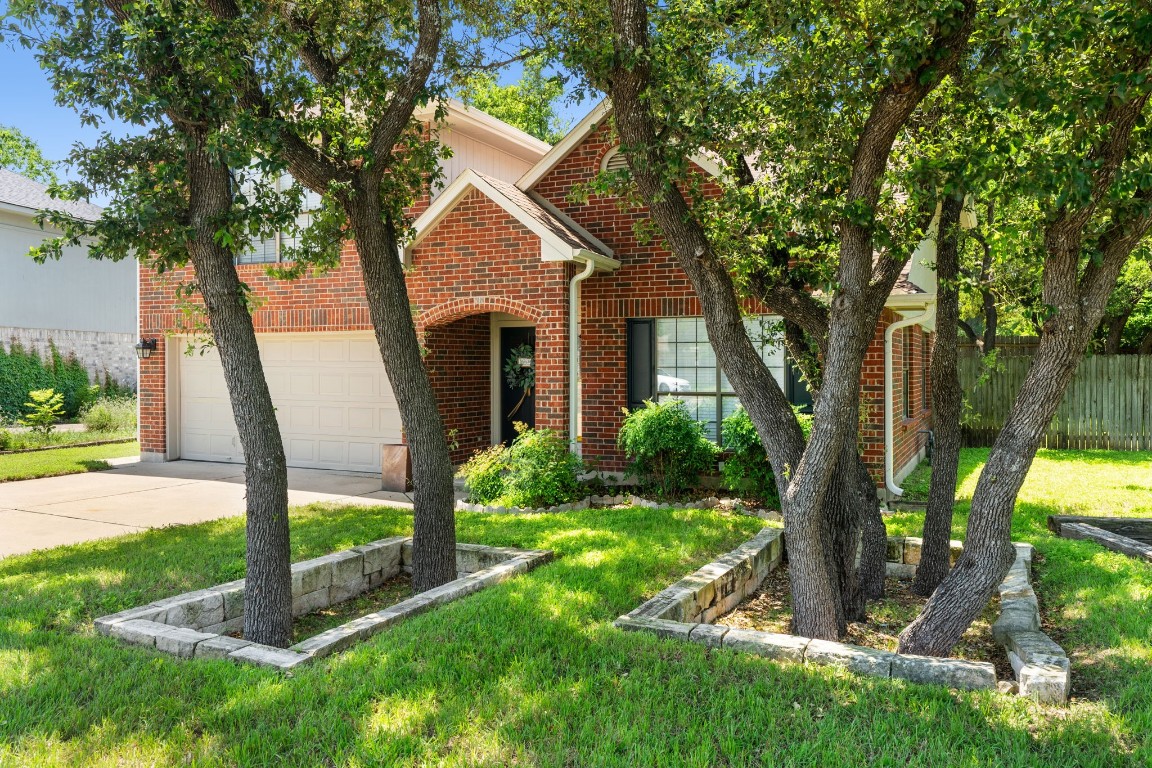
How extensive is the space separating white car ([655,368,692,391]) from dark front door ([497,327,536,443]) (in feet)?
8.61

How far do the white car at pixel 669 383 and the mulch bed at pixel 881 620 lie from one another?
3835 millimetres

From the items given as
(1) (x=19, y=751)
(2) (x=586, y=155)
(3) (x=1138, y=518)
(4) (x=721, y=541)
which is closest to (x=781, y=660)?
(4) (x=721, y=541)

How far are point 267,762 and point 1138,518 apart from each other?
8498 millimetres

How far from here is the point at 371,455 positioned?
468 inches

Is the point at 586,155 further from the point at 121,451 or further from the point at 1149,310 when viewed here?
the point at 1149,310

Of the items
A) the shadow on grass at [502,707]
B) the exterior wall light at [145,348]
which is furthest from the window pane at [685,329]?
the exterior wall light at [145,348]

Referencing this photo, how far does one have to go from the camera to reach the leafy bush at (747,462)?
873cm

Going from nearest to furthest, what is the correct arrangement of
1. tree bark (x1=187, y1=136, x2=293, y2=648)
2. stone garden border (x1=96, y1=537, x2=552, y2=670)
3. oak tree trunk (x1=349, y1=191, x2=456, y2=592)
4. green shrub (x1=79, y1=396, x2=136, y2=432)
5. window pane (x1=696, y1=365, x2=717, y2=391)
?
stone garden border (x1=96, y1=537, x2=552, y2=670) < tree bark (x1=187, y1=136, x2=293, y2=648) < oak tree trunk (x1=349, y1=191, x2=456, y2=592) < window pane (x1=696, y1=365, x2=717, y2=391) < green shrub (x1=79, y1=396, x2=136, y2=432)

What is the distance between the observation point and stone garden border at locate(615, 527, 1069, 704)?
3.74 metres

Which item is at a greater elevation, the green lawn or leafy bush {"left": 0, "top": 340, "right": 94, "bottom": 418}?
leafy bush {"left": 0, "top": 340, "right": 94, "bottom": 418}

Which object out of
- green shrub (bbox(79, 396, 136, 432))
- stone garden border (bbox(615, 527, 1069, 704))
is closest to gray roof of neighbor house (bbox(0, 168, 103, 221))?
green shrub (bbox(79, 396, 136, 432))

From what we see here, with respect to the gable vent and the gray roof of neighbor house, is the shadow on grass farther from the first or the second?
the gray roof of neighbor house

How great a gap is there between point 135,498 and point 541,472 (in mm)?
4983

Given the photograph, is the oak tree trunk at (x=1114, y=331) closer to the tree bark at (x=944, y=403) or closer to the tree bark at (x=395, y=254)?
the tree bark at (x=944, y=403)
